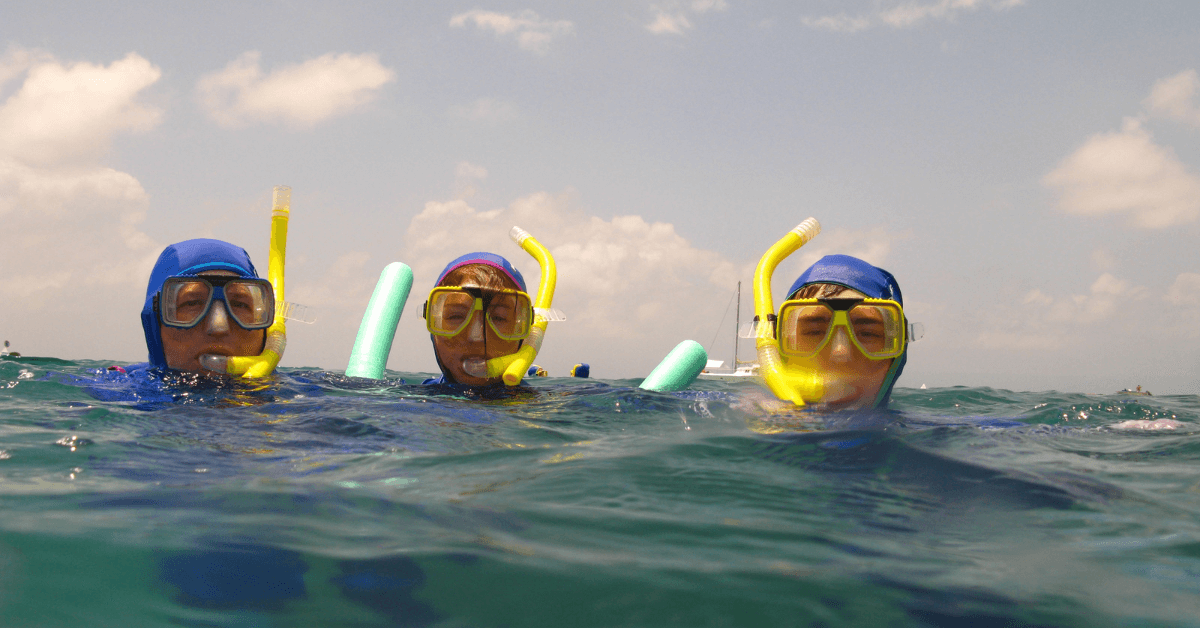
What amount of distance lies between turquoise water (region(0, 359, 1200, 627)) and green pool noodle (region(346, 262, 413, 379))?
2.67 meters

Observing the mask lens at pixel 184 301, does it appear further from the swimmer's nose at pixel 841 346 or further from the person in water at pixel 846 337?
the swimmer's nose at pixel 841 346

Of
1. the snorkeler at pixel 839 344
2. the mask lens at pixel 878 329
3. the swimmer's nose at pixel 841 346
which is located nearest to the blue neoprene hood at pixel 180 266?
A: the snorkeler at pixel 839 344

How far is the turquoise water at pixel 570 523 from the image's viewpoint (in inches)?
56.6

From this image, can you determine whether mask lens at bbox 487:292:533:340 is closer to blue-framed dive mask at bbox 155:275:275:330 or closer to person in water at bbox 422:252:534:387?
person in water at bbox 422:252:534:387

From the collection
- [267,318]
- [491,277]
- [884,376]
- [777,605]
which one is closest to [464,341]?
[491,277]

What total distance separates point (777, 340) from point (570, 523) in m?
2.55

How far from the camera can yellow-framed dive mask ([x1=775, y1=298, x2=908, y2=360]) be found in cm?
400

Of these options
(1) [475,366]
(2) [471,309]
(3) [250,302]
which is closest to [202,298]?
(3) [250,302]

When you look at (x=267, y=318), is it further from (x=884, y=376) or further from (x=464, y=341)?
(x=884, y=376)

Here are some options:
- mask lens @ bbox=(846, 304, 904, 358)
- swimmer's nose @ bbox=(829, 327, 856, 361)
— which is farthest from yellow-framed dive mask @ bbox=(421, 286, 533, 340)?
mask lens @ bbox=(846, 304, 904, 358)

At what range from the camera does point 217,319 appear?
443 cm

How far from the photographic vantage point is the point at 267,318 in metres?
4.67

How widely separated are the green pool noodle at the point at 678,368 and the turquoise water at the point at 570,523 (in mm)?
1860

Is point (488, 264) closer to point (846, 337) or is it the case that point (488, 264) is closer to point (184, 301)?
point (184, 301)
